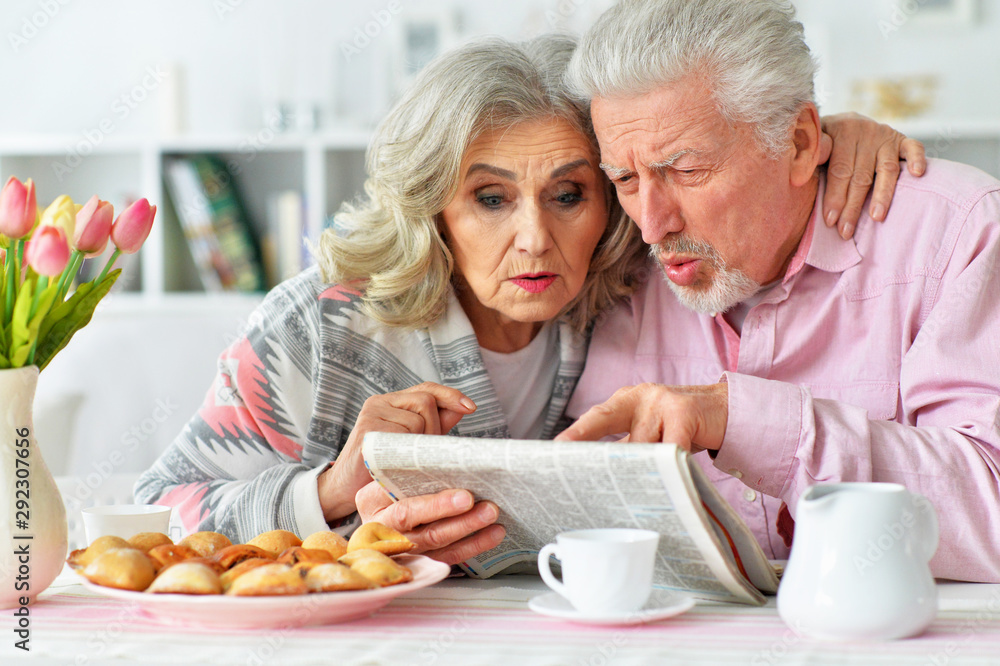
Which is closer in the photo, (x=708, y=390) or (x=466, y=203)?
(x=708, y=390)

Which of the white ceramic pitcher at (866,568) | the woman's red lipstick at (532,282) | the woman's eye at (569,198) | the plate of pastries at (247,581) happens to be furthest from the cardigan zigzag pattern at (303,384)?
the white ceramic pitcher at (866,568)

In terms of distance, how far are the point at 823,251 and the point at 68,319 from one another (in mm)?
969

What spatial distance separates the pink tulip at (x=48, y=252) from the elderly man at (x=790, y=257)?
69cm

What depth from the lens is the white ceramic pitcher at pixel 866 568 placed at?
0.76 metres

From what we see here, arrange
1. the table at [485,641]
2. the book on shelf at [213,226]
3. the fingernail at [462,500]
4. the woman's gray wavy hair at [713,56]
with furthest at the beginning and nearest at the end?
the book on shelf at [213,226] → the woman's gray wavy hair at [713,56] → the fingernail at [462,500] → the table at [485,641]

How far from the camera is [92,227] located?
913 millimetres

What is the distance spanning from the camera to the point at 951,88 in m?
3.05

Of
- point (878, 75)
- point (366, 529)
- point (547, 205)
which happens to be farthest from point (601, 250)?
point (878, 75)

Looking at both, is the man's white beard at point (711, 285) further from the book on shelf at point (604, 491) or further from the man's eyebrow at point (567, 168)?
the book on shelf at point (604, 491)

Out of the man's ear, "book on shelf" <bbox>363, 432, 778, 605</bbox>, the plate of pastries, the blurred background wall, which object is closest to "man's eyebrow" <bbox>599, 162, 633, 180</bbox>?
the man's ear

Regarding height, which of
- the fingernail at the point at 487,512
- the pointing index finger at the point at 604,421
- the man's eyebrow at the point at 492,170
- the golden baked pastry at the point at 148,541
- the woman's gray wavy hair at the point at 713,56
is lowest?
the golden baked pastry at the point at 148,541

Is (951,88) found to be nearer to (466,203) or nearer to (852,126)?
(852,126)

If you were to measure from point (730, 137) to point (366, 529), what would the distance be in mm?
722

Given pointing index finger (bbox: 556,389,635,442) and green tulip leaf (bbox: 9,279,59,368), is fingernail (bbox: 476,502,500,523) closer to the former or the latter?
pointing index finger (bbox: 556,389,635,442)
